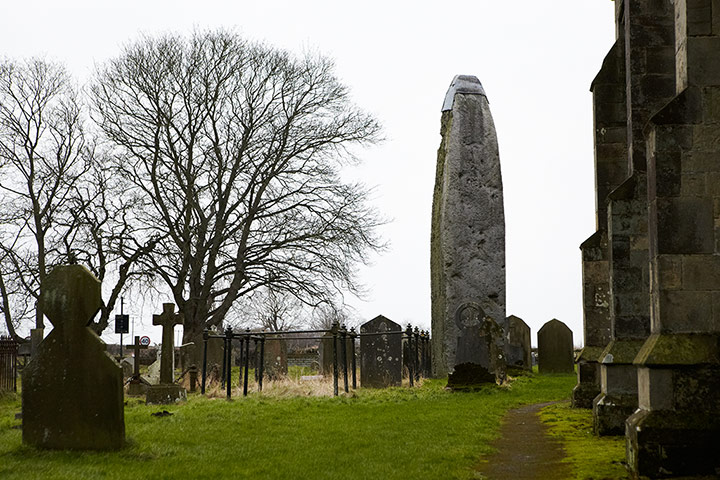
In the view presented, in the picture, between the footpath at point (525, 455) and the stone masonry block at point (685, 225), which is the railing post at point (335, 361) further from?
the stone masonry block at point (685, 225)

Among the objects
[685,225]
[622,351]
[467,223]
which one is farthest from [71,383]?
[467,223]

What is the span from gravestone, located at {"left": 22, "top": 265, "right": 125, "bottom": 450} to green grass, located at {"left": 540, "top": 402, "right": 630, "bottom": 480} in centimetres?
444

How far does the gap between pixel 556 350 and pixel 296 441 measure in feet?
58.1

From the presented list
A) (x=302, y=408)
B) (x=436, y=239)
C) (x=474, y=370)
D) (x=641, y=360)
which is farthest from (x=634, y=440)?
(x=436, y=239)

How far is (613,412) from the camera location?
34.7 ft

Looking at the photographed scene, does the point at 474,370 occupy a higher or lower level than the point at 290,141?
lower

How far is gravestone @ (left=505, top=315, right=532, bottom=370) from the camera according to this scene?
2631cm

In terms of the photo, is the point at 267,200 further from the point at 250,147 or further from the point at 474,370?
the point at 474,370

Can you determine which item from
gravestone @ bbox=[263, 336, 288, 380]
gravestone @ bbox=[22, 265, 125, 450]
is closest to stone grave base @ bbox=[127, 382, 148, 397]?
gravestone @ bbox=[263, 336, 288, 380]

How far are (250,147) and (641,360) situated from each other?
19.1 meters

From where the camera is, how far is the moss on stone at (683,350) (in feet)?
24.2

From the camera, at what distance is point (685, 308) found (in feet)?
24.7

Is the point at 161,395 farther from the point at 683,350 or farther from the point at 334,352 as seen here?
the point at 683,350

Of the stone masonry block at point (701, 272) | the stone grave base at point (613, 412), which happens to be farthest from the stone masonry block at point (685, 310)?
the stone grave base at point (613, 412)
